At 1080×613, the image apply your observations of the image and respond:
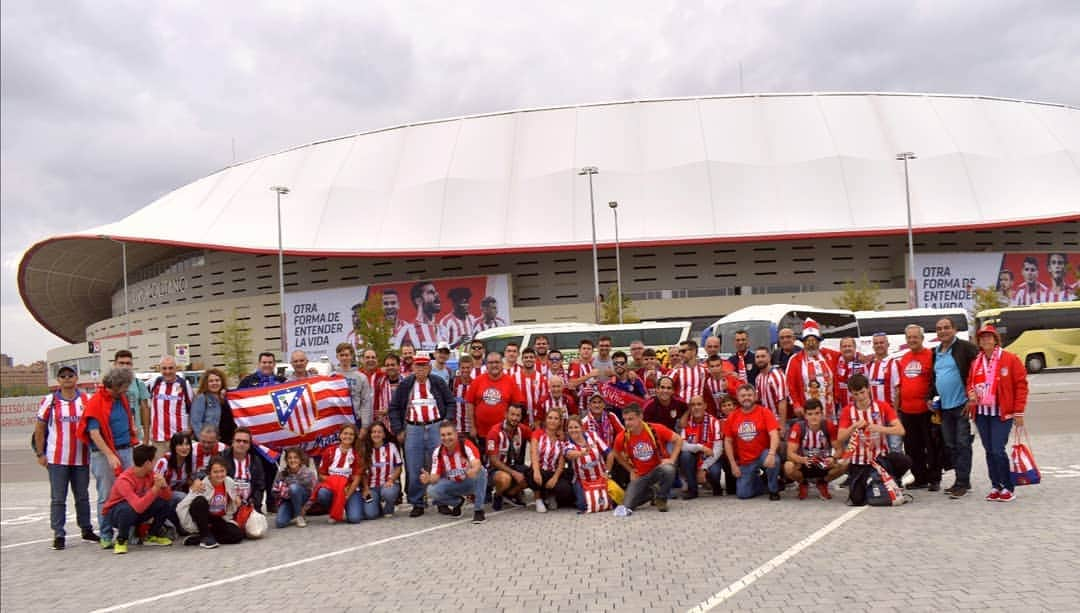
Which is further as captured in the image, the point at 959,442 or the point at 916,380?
the point at 916,380

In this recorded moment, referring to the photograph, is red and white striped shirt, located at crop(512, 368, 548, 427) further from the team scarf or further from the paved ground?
the team scarf

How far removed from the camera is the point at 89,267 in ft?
191

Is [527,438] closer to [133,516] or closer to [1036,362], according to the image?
[133,516]

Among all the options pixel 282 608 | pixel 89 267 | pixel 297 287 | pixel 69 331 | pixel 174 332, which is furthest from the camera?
pixel 69 331

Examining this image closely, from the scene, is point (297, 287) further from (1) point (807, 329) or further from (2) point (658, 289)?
(1) point (807, 329)

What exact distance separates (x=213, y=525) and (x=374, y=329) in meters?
34.0

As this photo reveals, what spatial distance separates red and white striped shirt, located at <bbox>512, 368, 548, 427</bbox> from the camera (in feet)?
33.2

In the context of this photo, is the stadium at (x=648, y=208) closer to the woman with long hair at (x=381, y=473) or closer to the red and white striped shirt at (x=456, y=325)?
the red and white striped shirt at (x=456, y=325)

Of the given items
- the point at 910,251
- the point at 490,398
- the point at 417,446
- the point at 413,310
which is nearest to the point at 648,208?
the point at 910,251

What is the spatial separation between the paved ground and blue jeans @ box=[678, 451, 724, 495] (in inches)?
10.2

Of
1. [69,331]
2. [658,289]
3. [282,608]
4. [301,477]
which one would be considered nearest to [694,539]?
[282,608]

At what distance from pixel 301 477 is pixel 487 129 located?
42.9m

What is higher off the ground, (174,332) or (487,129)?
(487,129)

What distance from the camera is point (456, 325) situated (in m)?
44.8
